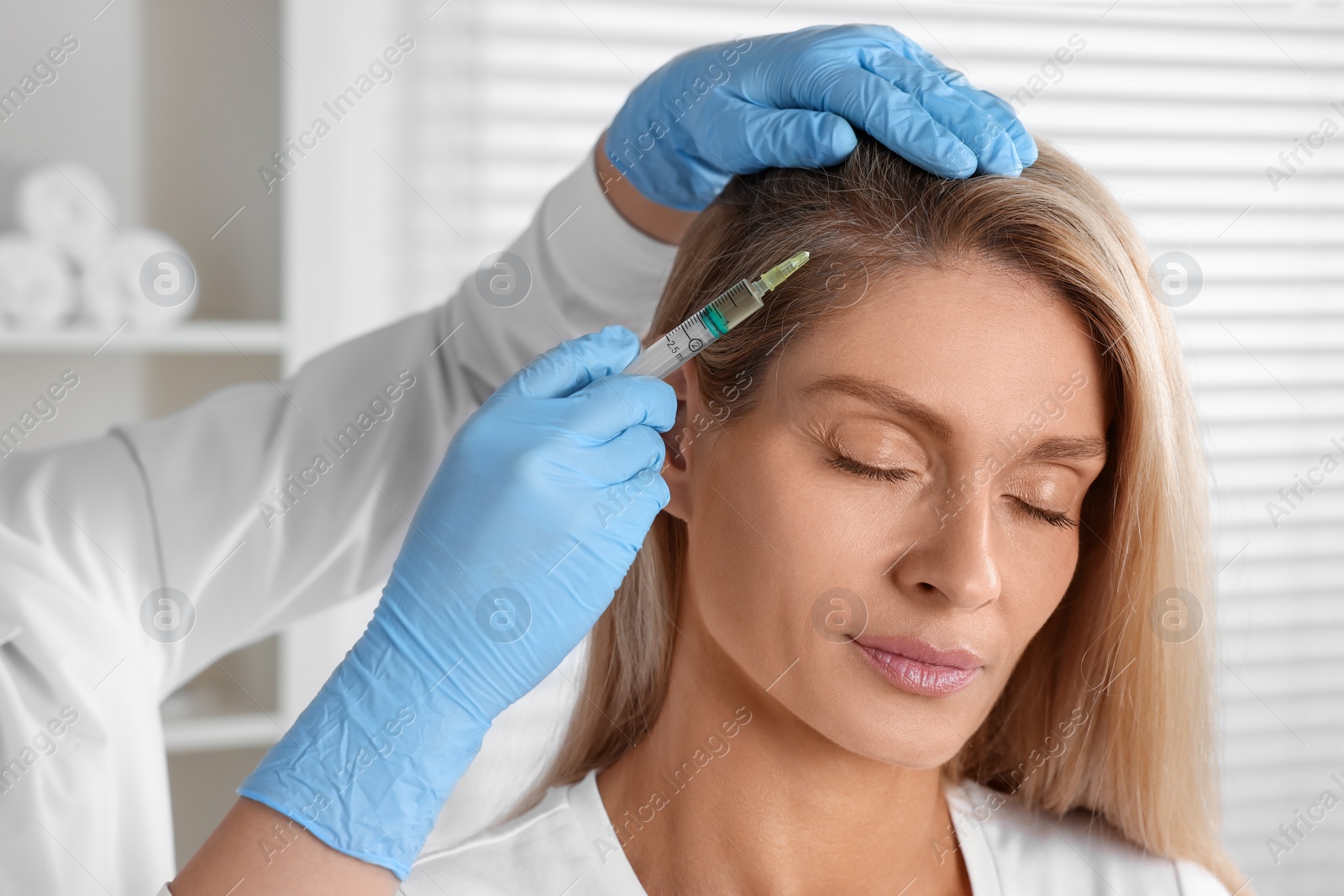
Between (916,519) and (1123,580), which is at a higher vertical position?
(916,519)

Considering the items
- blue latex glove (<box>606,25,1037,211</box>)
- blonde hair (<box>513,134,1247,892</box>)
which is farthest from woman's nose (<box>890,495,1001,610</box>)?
blue latex glove (<box>606,25,1037,211</box>)

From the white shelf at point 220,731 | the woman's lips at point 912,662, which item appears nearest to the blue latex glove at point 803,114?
the woman's lips at point 912,662

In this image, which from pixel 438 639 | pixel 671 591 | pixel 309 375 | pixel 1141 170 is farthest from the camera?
pixel 1141 170

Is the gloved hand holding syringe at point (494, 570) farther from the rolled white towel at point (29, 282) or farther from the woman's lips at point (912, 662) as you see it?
the rolled white towel at point (29, 282)

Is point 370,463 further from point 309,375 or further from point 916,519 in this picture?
point 916,519

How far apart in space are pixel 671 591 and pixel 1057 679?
0.52m

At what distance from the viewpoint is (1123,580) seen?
1258 millimetres

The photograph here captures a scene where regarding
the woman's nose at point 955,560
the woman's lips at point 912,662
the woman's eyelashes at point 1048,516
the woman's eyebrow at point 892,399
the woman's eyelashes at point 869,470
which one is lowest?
the woman's lips at point 912,662

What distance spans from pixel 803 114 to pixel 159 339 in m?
1.53

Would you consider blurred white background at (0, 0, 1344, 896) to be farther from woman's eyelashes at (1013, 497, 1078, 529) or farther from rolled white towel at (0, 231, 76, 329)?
woman's eyelashes at (1013, 497, 1078, 529)

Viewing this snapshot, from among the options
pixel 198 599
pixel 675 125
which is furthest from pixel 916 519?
pixel 198 599

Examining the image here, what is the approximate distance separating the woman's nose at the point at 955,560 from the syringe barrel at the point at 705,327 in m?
0.27

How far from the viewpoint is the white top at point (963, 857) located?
1144 mm

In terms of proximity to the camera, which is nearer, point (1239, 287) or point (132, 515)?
point (132, 515)
